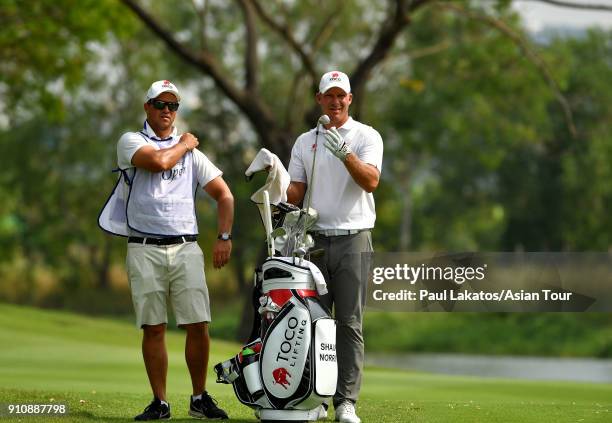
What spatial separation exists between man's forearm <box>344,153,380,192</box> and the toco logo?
114cm

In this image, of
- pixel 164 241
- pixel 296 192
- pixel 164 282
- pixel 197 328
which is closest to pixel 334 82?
pixel 296 192

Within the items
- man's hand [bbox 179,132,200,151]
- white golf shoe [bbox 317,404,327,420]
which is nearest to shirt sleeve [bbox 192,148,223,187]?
man's hand [bbox 179,132,200,151]

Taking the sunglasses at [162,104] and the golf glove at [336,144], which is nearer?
the golf glove at [336,144]

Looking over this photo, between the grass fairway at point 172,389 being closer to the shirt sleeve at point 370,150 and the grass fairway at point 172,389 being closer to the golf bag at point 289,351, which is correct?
the golf bag at point 289,351

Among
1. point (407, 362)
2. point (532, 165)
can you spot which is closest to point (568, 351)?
point (407, 362)

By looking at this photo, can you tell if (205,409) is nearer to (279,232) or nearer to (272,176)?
(279,232)

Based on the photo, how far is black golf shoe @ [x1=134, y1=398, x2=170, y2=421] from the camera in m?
6.98

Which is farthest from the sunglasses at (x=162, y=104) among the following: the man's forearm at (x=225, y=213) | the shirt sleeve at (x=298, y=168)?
the shirt sleeve at (x=298, y=168)

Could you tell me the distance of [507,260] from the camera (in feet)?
A: 24.7

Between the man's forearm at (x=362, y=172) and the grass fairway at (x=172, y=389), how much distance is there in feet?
4.43

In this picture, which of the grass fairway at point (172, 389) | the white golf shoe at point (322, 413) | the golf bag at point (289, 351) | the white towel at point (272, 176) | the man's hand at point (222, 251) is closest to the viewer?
the golf bag at point (289, 351)

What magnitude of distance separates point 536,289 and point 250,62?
47.0ft

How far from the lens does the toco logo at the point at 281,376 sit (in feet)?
21.1

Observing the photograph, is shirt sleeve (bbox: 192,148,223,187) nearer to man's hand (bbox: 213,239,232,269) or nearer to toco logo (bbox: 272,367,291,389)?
man's hand (bbox: 213,239,232,269)
